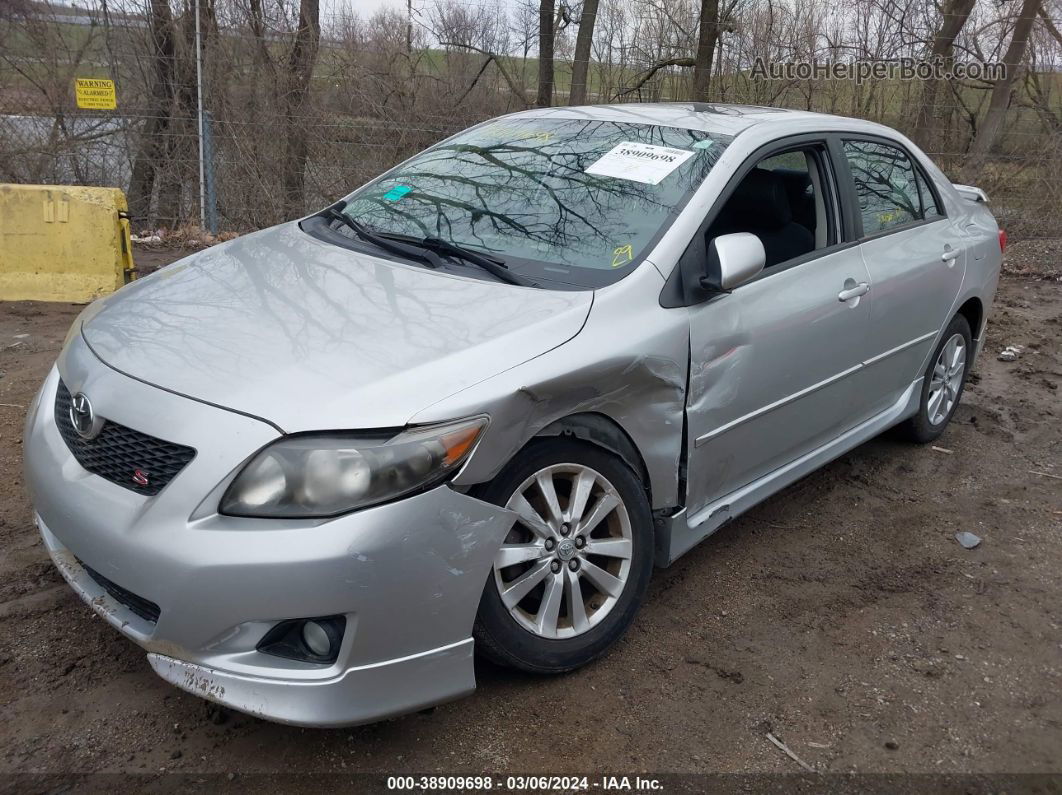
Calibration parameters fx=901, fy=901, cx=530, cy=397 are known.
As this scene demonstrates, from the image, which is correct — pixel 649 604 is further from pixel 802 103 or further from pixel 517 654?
pixel 802 103

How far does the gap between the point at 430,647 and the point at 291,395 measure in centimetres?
75

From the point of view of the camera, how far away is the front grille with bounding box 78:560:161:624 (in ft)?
7.63

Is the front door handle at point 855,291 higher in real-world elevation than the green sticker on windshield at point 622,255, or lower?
lower

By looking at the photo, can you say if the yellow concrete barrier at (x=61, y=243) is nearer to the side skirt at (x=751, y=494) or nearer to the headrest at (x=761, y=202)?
the headrest at (x=761, y=202)

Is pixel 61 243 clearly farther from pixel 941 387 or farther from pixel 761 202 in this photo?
pixel 941 387

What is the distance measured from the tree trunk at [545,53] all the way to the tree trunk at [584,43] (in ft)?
1.28

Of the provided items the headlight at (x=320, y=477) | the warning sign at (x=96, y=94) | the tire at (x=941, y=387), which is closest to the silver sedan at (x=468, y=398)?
the headlight at (x=320, y=477)

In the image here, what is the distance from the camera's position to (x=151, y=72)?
32.3ft

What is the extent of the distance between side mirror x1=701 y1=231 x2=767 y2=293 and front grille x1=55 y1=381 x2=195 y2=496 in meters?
1.73

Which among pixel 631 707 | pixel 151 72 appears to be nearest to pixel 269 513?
pixel 631 707

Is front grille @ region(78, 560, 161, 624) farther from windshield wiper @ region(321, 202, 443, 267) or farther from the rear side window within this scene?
the rear side window

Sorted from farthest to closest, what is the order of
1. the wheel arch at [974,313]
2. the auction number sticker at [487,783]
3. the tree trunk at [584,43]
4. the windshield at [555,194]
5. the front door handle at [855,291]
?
the tree trunk at [584,43] < the wheel arch at [974,313] < the front door handle at [855,291] < the windshield at [555,194] < the auction number sticker at [487,783]

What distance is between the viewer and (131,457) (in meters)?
2.38

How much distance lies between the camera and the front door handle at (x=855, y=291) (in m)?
3.70
